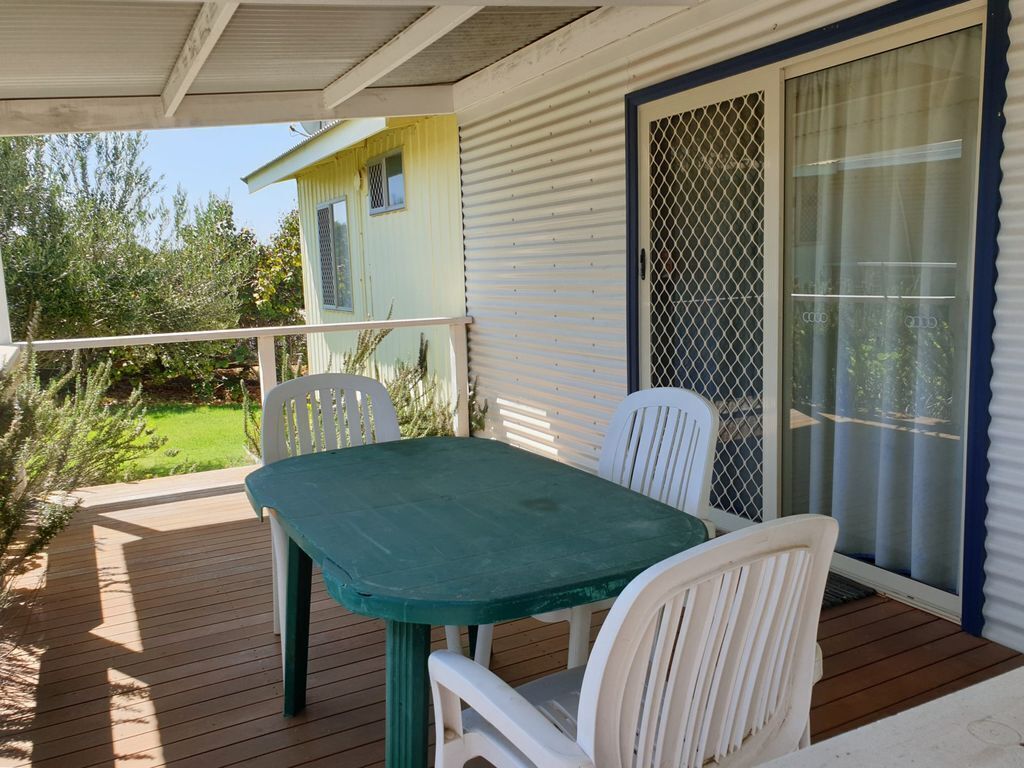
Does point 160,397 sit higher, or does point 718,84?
point 718,84

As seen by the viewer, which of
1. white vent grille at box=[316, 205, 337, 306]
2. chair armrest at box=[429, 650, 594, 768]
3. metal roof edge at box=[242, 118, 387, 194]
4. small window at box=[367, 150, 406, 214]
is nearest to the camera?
chair armrest at box=[429, 650, 594, 768]

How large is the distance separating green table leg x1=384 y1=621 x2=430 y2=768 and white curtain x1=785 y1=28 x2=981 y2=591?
2180mm

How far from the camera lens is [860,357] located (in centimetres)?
337

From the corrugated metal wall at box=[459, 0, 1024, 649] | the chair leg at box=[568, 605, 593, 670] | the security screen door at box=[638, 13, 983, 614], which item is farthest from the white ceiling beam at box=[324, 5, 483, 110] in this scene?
the chair leg at box=[568, 605, 593, 670]

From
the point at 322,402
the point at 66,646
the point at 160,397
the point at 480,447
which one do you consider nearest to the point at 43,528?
the point at 66,646

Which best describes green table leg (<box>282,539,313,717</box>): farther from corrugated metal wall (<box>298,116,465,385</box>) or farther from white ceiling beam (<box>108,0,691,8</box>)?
corrugated metal wall (<box>298,116,465,385</box>)

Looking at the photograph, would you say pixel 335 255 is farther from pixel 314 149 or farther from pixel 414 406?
pixel 414 406

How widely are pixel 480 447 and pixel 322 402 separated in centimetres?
69

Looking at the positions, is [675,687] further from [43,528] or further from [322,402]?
[43,528]

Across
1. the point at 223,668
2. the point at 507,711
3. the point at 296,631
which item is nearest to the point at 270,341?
the point at 223,668

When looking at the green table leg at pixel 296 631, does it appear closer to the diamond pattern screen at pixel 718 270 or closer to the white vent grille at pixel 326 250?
the diamond pattern screen at pixel 718 270

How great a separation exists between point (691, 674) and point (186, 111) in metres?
4.94

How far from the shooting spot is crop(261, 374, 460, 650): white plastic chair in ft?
10.2

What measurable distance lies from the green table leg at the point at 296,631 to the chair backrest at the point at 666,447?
0.97 meters
